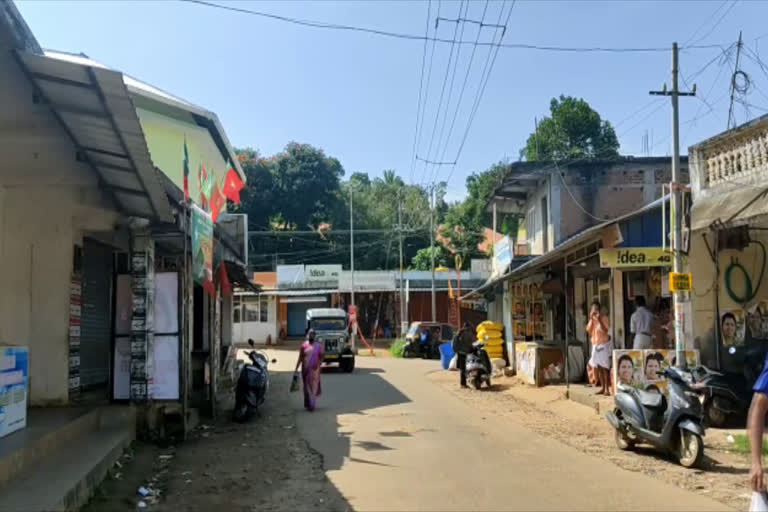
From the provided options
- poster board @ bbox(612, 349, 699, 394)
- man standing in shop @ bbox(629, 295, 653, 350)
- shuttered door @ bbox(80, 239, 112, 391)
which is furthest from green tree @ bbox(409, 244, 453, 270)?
shuttered door @ bbox(80, 239, 112, 391)

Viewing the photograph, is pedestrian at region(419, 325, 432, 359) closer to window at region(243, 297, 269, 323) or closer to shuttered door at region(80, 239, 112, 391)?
window at region(243, 297, 269, 323)

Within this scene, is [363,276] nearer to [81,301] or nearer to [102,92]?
[81,301]

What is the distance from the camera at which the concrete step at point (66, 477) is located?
18.5ft

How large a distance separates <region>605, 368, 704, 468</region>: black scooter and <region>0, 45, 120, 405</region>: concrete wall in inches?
301

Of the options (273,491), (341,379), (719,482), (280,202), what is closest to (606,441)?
(719,482)

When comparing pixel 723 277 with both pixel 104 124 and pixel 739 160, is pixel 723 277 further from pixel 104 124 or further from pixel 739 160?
pixel 104 124

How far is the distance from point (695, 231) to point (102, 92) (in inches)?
363

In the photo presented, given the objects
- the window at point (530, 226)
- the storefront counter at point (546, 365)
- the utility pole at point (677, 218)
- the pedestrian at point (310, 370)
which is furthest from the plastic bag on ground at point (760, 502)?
the window at point (530, 226)

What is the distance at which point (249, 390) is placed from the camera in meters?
12.2

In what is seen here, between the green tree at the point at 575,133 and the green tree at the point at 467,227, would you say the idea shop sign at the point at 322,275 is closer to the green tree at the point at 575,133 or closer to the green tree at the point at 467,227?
the green tree at the point at 467,227

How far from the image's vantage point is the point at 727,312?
38.8 feet

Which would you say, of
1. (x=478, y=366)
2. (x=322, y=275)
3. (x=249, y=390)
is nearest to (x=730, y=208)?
(x=249, y=390)

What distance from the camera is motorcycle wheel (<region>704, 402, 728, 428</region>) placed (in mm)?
10373

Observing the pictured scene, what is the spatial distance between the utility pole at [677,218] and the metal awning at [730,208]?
30 cm
